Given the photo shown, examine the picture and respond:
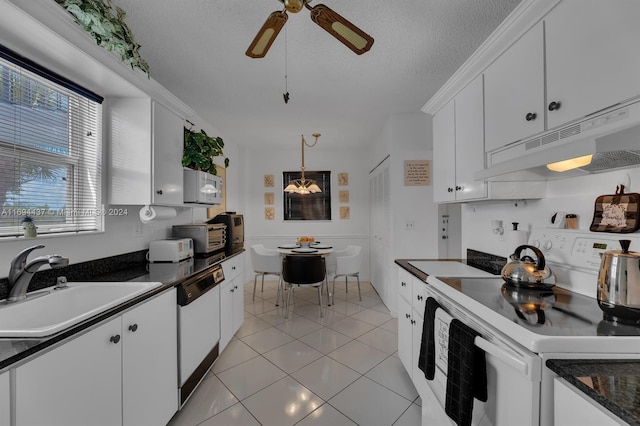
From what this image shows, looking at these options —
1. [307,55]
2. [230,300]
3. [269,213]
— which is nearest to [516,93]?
[307,55]

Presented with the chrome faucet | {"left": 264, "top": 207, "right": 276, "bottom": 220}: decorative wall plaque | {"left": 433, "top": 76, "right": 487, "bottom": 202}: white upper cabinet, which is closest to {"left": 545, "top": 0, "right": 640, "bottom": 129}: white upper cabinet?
{"left": 433, "top": 76, "right": 487, "bottom": 202}: white upper cabinet

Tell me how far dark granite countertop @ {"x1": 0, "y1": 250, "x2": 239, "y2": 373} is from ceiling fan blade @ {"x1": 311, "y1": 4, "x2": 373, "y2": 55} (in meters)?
1.58

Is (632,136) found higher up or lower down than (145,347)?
higher up

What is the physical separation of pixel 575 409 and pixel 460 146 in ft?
5.23

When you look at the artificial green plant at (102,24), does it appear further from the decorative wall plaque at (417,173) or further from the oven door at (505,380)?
the decorative wall plaque at (417,173)

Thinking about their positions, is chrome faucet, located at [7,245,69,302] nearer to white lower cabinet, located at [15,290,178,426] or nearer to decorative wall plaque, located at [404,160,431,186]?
white lower cabinet, located at [15,290,178,426]

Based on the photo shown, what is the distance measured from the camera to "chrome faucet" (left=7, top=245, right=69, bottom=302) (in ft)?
4.11

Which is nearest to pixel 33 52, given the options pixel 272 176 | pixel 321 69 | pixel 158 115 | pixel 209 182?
pixel 158 115

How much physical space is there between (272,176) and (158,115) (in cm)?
324

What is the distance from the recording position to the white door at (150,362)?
1297 mm

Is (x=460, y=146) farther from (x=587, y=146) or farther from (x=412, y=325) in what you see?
(x=412, y=325)

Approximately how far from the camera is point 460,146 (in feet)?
6.31

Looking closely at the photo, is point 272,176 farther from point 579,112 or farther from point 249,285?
point 579,112

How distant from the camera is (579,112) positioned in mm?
1070
